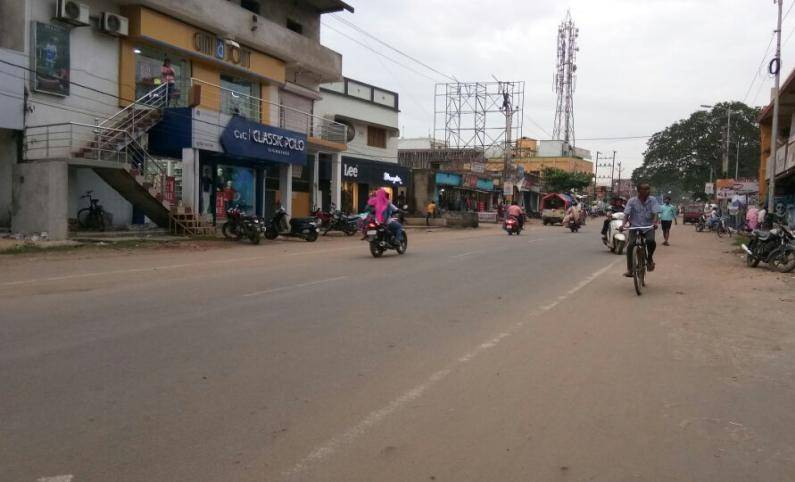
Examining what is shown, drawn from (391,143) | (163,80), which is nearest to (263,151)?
(163,80)

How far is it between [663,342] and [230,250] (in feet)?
45.6

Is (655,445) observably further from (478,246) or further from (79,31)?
(79,31)

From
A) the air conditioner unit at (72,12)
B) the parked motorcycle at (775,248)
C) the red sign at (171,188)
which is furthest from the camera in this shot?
the red sign at (171,188)

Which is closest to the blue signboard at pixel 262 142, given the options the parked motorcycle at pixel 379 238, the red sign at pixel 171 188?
the red sign at pixel 171 188

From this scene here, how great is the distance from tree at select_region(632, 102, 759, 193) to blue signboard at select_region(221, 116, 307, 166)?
184 feet

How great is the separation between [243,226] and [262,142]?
593 cm

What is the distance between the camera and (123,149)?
2122cm

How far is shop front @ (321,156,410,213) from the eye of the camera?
37.4 meters

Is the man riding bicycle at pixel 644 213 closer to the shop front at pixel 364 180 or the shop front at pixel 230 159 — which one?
the shop front at pixel 230 159

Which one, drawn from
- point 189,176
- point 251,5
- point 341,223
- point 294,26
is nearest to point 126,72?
point 189,176

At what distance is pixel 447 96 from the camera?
189 feet

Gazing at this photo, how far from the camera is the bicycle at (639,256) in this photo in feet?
34.7

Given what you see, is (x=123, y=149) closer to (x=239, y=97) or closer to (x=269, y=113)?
(x=239, y=97)

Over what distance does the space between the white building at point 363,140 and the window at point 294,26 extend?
514 centimetres
